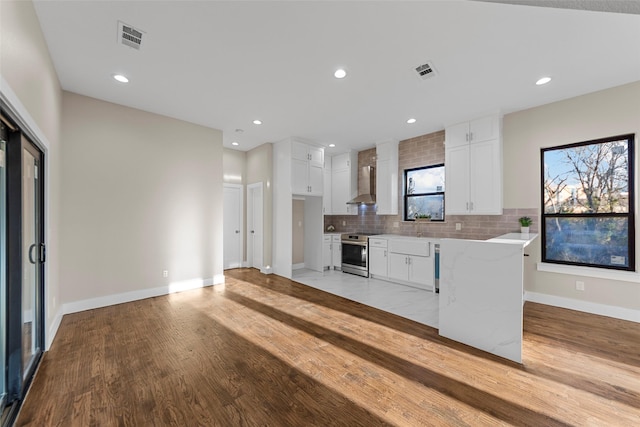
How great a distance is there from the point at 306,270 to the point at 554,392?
4933mm

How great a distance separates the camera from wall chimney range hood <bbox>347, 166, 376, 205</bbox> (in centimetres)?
601

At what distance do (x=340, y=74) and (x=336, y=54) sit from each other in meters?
0.37

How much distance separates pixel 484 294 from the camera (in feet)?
8.59

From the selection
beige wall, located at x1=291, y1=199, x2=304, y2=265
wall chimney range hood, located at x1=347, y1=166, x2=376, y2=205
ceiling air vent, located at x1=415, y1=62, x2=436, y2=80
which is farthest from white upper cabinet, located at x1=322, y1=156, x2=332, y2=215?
ceiling air vent, located at x1=415, y1=62, x2=436, y2=80

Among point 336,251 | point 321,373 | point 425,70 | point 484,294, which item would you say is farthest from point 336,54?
point 336,251

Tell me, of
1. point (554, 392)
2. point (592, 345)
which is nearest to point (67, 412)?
point (554, 392)

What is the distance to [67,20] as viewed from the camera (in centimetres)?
223

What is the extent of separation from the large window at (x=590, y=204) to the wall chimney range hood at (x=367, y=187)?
3.01 meters

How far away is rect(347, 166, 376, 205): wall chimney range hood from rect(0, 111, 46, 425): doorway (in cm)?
507

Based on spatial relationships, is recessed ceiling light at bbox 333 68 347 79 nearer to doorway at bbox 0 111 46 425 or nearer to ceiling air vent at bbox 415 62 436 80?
ceiling air vent at bbox 415 62 436 80

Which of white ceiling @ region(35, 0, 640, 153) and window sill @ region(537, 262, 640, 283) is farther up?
white ceiling @ region(35, 0, 640, 153)

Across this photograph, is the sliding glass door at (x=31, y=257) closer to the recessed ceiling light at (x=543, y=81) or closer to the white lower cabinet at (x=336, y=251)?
the white lower cabinet at (x=336, y=251)

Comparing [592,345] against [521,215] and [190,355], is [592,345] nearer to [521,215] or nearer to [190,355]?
[521,215]

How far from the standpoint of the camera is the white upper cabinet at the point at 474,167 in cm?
415
